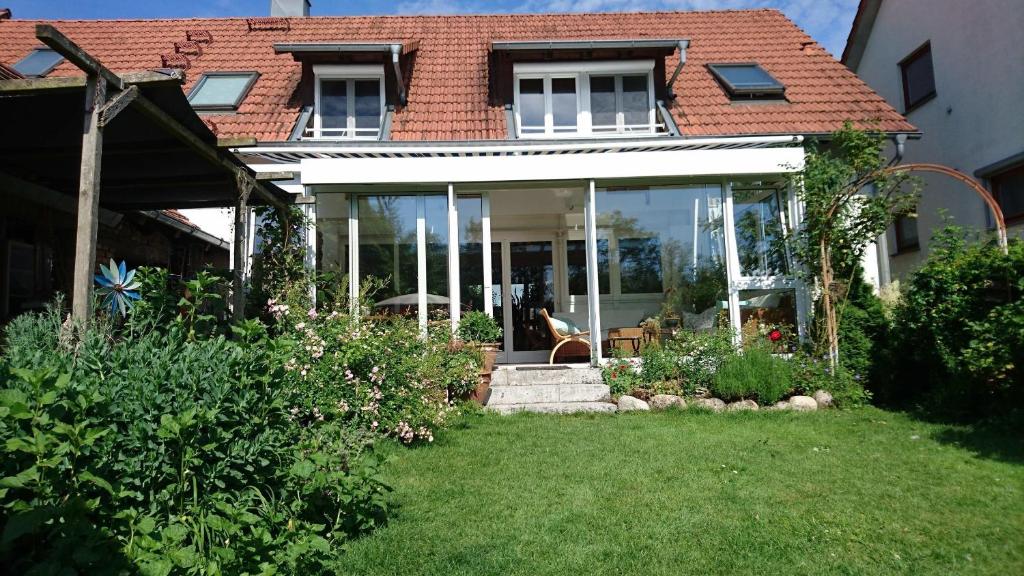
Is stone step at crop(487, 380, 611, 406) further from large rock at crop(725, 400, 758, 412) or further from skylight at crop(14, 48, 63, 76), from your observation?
skylight at crop(14, 48, 63, 76)

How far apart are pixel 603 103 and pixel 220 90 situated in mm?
7143

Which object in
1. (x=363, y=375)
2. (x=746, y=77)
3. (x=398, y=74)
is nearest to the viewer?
(x=363, y=375)

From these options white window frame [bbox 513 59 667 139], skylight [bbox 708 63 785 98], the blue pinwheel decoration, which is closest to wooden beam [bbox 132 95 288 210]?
the blue pinwheel decoration

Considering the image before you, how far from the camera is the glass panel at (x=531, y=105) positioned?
10406 mm

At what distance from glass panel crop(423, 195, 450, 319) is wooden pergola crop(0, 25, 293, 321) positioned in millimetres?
1952

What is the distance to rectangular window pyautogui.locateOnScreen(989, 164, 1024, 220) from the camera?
9773 mm

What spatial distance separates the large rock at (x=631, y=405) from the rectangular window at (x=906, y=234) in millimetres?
8732

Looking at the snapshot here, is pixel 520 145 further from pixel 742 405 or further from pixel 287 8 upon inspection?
pixel 287 8

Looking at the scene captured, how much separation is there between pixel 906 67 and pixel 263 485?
50.0 ft

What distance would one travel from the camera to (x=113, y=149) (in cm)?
588

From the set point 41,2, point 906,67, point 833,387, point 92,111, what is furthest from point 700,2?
point 41,2

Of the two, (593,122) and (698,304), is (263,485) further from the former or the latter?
(593,122)

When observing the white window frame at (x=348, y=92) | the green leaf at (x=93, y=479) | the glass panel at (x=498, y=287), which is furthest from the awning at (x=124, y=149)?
the glass panel at (x=498, y=287)

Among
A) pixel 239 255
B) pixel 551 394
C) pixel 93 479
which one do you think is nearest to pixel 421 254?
pixel 239 255
